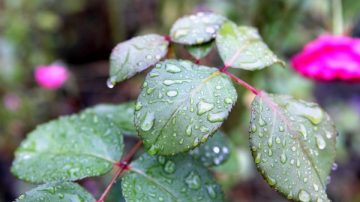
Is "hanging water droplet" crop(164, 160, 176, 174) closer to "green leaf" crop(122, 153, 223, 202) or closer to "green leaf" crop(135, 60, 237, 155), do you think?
"green leaf" crop(122, 153, 223, 202)

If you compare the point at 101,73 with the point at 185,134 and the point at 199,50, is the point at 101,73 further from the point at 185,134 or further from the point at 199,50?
the point at 185,134

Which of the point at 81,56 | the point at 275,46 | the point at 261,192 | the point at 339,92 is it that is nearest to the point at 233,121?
the point at 275,46

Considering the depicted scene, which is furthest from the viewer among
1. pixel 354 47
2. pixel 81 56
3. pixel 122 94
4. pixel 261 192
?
pixel 81 56

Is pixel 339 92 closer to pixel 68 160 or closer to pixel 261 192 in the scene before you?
pixel 261 192

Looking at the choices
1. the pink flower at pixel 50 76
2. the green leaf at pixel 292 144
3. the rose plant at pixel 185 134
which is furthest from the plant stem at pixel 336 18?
the pink flower at pixel 50 76

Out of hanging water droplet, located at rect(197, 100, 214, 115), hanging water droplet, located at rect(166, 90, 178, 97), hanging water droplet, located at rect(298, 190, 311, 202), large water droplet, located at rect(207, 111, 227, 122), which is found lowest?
hanging water droplet, located at rect(298, 190, 311, 202)

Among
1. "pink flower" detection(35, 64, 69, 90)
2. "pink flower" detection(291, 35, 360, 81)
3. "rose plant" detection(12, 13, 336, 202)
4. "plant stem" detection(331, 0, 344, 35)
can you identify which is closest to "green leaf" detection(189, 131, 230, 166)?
"rose plant" detection(12, 13, 336, 202)

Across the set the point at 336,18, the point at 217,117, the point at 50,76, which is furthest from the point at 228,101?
the point at 50,76
